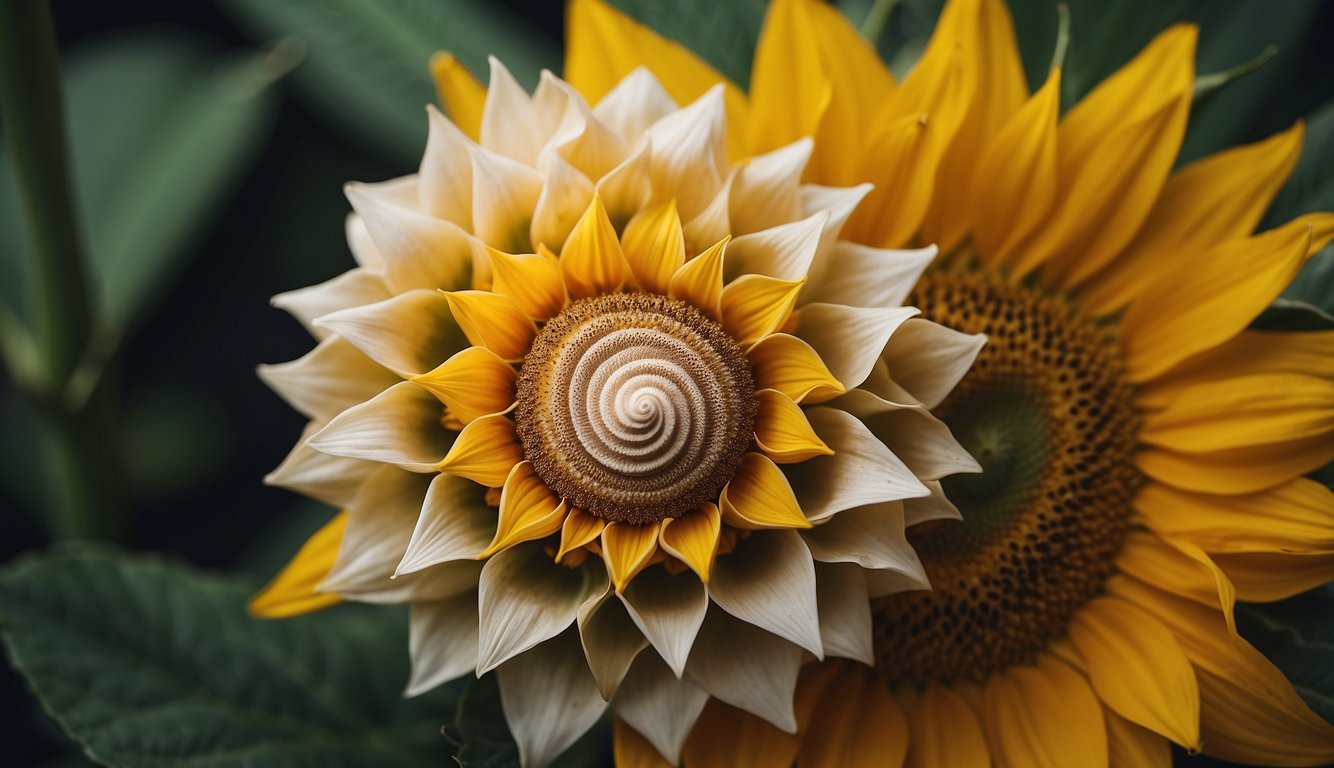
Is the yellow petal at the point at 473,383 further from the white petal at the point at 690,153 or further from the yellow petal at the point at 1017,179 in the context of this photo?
the yellow petal at the point at 1017,179

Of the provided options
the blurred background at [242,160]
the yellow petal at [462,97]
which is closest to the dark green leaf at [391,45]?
the blurred background at [242,160]

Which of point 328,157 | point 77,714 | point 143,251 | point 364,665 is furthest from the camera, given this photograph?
point 328,157

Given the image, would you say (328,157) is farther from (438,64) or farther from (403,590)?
(403,590)

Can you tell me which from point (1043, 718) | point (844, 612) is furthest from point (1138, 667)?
point (844, 612)

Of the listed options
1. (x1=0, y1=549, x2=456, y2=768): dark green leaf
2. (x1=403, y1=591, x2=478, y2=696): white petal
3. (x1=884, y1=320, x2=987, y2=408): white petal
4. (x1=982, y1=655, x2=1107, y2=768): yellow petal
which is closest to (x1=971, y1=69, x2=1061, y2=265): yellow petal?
(x1=884, y1=320, x2=987, y2=408): white petal

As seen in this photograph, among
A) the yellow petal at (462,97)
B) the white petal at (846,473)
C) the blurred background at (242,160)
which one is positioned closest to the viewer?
the white petal at (846,473)

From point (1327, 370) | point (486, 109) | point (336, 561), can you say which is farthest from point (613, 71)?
point (1327, 370)

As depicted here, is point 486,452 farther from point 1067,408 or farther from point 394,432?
point 1067,408
